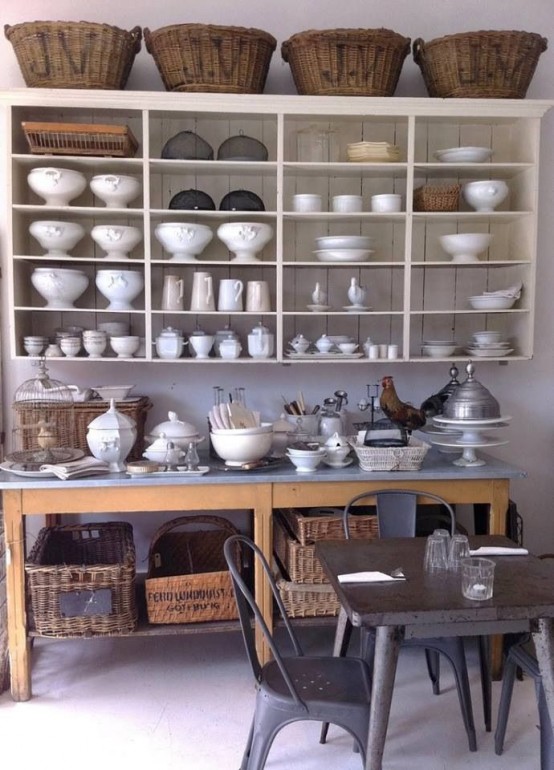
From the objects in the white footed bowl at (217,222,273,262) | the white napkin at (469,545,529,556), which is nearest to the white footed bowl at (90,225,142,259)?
the white footed bowl at (217,222,273,262)

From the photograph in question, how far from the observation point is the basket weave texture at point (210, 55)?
286 cm

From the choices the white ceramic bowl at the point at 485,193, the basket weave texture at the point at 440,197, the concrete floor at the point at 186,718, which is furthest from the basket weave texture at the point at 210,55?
the concrete floor at the point at 186,718

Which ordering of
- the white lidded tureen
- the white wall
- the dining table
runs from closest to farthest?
the dining table, the white lidded tureen, the white wall

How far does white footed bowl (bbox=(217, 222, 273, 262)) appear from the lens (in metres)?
3.04

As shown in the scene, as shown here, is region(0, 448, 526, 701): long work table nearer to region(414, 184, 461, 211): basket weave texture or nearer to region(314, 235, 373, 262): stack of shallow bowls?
region(314, 235, 373, 262): stack of shallow bowls

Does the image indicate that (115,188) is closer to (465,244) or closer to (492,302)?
(465,244)

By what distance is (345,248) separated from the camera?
10.1 feet

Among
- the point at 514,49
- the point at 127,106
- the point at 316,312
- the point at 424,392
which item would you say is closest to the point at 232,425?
the point at 316,312

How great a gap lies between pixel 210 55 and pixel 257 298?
100 centimetres

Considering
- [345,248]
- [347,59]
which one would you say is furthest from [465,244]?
[347,59]

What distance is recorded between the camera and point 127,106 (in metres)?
2.95

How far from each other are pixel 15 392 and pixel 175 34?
67.1 inches

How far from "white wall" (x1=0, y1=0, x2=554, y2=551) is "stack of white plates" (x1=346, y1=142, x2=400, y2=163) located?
48 centimetres

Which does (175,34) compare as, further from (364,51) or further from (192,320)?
(192,320)
